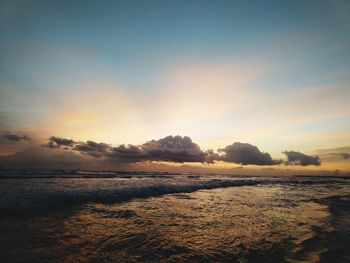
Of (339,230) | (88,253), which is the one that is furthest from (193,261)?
(339,230)

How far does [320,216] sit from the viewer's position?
10.9m

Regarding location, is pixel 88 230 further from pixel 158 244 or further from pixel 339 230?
pixel 339 230

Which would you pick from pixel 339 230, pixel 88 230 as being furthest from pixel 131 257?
pixel 339 230

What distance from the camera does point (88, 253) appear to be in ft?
18.0

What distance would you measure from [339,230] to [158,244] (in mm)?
6814

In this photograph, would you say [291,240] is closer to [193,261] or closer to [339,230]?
[339,230]

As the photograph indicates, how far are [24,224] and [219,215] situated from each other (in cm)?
797

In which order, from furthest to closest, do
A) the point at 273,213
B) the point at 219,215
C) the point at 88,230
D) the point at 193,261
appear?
1. the point at 273,213
2. the point at 219,215
3. the point at 88,230
4. the point at 193,261

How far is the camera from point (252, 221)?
31.0 feet

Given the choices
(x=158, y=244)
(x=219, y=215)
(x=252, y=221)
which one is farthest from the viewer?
(x=219, y=215)

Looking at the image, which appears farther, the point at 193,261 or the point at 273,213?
the point at 273,213

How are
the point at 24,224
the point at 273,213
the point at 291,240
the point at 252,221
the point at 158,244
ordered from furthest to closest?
the point at 273,213, the point at 252,221, the point at 24,224, the point at 291,240, the point at 158,244

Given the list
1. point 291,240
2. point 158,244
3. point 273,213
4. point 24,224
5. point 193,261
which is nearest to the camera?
point 193,261

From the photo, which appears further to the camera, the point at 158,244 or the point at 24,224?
the point at 24,224
